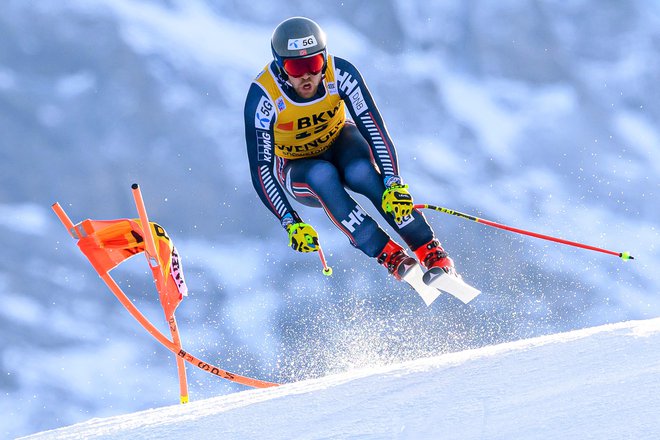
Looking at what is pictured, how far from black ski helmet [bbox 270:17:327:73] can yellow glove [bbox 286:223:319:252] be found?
1.40 meters

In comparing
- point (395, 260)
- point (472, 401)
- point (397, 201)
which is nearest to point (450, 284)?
point (395, 260)

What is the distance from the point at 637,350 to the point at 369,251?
3087mm

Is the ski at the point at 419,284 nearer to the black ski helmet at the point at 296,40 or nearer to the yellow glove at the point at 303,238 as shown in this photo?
the yellow glove at the point at 303,238

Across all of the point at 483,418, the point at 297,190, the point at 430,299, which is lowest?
the point at 483,418

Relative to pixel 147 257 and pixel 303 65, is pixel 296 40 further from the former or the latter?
pixel 147 257

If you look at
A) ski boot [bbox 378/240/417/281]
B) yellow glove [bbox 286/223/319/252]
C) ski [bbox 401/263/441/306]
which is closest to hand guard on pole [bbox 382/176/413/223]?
ski boot [bbox 378/240/417/281]

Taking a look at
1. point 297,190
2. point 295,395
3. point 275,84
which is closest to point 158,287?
point 297,190

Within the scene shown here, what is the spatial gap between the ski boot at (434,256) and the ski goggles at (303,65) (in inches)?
69.7

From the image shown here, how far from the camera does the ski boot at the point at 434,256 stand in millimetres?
7195

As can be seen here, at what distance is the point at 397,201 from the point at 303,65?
1.39m

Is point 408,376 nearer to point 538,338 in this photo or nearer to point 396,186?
point 538,338

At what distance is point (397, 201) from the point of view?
7.06 m

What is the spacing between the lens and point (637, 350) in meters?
4.64

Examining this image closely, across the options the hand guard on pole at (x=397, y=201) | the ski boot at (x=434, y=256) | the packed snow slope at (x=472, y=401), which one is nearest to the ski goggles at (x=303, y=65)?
the hand guard on pole at (x=397, y=201)
